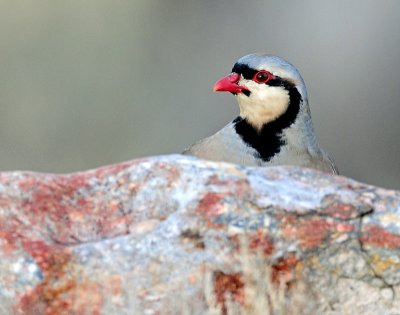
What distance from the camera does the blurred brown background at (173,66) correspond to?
9.79m

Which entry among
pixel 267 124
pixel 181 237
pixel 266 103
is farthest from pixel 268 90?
pixel 181 237

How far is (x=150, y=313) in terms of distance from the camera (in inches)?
158

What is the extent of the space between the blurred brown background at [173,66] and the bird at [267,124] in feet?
9.98

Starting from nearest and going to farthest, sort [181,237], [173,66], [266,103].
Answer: [181,237] < [266,103] < [173,66]

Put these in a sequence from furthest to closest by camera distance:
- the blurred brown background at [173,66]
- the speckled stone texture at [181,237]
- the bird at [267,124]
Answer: the blurred brown background at [173,66]
the bird at [267,124]
the speckled stone texture at [181,237]

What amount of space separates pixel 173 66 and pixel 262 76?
3479 millimetres

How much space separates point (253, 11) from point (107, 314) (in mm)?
6425

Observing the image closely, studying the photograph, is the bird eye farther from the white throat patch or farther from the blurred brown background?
the blurred brown background

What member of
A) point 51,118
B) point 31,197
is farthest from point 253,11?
point 31,197

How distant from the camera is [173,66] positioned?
10.0m

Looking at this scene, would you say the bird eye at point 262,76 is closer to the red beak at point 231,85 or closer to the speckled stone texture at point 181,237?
the red beak at point 231,85

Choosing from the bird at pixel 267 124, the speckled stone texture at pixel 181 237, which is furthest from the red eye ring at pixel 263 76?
the speckled stone texture at pixel 181 237

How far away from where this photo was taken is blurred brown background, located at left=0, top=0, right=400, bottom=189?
9789 millimetres

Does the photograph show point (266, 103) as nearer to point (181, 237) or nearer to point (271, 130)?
point (271, 130)
